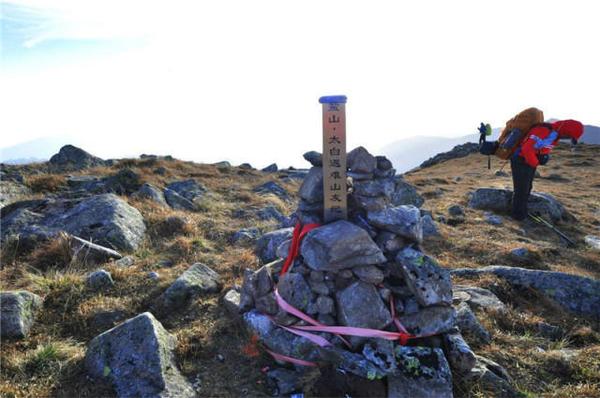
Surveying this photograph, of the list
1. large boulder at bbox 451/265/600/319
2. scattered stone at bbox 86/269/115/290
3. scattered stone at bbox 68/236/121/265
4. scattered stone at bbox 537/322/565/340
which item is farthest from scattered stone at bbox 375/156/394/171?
scattered stone at bbox 68/236/121/265

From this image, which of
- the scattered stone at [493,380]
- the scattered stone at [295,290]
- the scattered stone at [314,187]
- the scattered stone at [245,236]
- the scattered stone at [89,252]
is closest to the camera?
the scattered stone at [493,380]

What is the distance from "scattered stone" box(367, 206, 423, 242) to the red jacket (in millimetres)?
8166

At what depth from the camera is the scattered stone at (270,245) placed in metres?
8.09

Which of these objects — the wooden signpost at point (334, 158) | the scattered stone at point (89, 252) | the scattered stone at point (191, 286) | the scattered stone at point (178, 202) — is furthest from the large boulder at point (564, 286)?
the scattered stone at point (178, 202)

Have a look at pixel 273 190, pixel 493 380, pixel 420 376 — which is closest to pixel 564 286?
pixel 493 380

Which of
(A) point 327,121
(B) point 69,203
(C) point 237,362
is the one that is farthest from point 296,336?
(B) point 69,203

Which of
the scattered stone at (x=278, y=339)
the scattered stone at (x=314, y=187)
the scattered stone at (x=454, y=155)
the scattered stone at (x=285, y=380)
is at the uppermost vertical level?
the scattered stone at (x=314, y=187)

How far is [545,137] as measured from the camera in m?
11.2

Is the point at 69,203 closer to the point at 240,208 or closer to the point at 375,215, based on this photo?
the point at 240,208

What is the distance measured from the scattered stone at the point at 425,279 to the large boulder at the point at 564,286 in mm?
3480

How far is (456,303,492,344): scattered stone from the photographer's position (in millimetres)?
5637

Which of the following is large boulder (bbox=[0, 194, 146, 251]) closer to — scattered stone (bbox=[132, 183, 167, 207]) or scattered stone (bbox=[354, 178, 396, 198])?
scattered stone (bbox=[132, 183, 167, 207])

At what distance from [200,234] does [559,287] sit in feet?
26.6

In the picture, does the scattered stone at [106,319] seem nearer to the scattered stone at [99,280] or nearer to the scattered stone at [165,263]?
Result: the scattered stone at [99,280]
